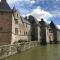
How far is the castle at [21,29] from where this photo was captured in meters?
34.5

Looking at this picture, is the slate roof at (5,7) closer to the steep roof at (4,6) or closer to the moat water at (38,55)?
the steep roof at (4,6)

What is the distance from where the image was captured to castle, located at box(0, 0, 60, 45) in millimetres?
34469

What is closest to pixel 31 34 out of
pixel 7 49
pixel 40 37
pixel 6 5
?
pixel 40 37

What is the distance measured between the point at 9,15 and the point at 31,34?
24482 millimetres

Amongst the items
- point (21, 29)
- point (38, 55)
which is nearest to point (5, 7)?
point (21, 29)

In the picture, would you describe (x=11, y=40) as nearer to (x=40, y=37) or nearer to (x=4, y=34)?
(x=4, y=34)

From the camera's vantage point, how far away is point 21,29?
48594mm

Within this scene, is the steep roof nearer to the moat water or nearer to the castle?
the castle

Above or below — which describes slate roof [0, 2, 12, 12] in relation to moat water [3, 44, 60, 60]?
above

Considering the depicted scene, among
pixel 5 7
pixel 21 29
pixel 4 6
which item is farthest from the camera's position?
pixel 21 29

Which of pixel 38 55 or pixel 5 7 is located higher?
pixel 5 7

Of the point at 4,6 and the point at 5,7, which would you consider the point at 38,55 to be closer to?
the point at 5,7

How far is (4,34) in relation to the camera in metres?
34.2

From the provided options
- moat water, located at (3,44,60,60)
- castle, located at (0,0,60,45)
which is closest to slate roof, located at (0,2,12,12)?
castle, located at (0,0,60,45)
